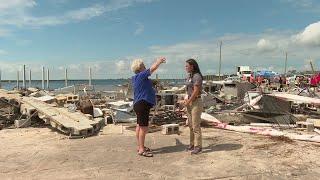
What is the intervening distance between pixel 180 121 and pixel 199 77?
16.9ft

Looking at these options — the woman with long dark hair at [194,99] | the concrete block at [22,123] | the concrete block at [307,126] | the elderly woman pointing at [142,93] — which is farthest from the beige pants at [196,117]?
the concrete block at [22,123]

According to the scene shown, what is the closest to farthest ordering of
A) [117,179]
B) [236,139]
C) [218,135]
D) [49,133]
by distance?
[117,179] < [236,139] < [218,135] < [49,133]

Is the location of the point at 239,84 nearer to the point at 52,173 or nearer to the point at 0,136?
the point at 0,136

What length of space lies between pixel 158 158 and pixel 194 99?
132cm

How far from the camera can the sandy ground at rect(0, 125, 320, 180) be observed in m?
6.95

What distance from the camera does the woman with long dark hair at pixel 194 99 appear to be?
26.4ft

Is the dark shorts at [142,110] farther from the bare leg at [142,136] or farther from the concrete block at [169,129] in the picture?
the concrete block at [169,129]

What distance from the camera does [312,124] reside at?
11.3 meters

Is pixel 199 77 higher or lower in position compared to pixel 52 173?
higher

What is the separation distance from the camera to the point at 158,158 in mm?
8055

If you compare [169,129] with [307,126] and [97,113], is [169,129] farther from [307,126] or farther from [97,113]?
[97,113]

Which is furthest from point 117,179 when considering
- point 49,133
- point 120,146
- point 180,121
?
point 180,121

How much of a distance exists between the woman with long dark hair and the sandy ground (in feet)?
1.27

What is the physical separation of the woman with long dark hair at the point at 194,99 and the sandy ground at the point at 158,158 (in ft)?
1.27
